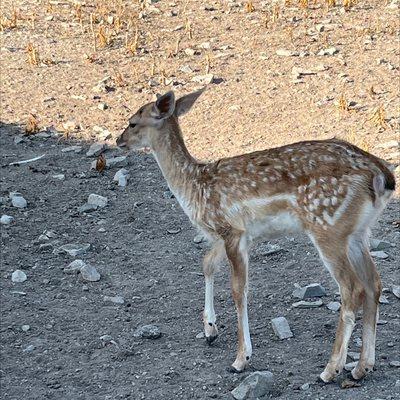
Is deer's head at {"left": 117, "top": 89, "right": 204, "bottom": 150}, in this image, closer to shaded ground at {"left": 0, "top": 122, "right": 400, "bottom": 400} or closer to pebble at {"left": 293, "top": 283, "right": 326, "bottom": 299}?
shaded ground at {"left": 0, "top": 122, "right": 400, "bottom": 400}

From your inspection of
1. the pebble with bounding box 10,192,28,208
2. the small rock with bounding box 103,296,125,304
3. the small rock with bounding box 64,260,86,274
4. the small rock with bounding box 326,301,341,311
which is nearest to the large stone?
the small rock with bounding box 326,301,341,311

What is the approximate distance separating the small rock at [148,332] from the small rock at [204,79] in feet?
19.3

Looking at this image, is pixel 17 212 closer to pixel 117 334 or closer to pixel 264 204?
pixel 117 334

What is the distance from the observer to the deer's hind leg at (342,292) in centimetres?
758

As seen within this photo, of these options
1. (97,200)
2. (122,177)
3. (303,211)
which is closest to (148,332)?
(303,211)

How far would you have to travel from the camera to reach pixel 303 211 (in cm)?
771

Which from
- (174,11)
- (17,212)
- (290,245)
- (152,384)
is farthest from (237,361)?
(174,11)

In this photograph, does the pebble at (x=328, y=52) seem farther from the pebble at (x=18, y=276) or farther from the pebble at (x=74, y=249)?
the pebble at (x=18, y=276)

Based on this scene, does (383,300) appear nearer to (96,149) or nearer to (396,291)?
(396,291)

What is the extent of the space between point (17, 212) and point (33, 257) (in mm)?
1103

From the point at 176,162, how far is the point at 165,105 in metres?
0.48

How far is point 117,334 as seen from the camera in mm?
8828

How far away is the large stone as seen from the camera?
7.57 m

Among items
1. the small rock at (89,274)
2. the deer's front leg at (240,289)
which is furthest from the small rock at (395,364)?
the small rock at (89,274)
